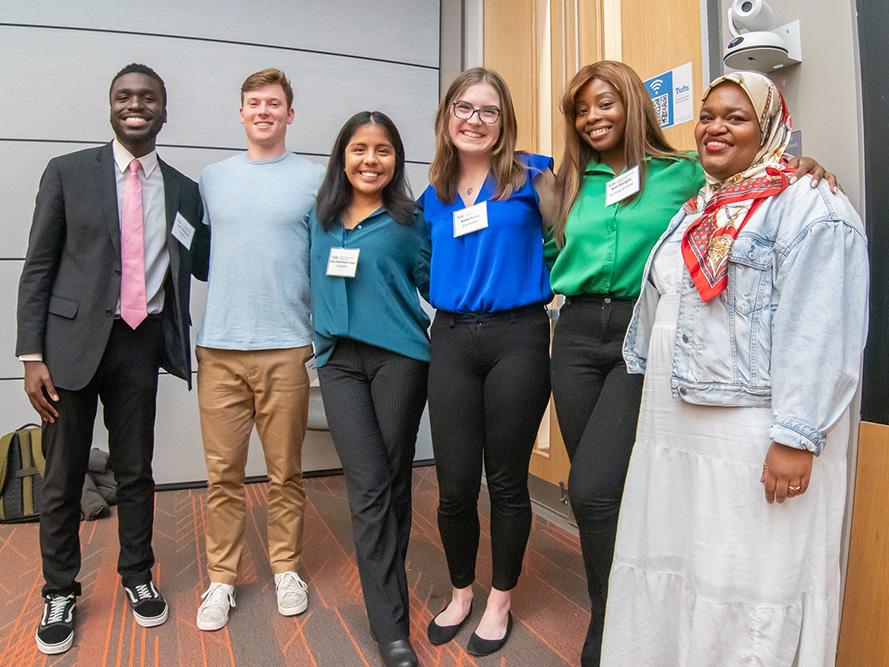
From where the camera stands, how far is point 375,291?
6.09 ft

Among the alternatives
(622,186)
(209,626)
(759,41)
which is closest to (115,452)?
(209,626)

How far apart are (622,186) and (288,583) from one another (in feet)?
5.47

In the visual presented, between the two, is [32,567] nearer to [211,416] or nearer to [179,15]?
[211,416]

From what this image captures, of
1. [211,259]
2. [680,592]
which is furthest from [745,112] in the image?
[211,259]

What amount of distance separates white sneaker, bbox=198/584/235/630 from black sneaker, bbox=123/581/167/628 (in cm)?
12

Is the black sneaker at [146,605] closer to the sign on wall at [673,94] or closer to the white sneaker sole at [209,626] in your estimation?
the white sneaker sole at [209,626]

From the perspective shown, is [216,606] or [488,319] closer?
[488,319]

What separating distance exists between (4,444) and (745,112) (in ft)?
11.5

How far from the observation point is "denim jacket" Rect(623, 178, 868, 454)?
1.10 m

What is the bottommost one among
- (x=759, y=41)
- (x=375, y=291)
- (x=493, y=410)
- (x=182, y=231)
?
(x=493, y=410)

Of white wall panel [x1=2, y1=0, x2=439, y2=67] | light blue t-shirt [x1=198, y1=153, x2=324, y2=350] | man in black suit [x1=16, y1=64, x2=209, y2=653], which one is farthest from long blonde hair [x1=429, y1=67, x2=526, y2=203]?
white wall panel [x1=2, y1=0, x2=439, y2=67]

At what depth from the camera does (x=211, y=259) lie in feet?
7.06

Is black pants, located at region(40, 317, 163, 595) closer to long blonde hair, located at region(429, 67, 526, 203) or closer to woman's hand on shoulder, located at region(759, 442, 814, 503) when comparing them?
long blonde hair, located at region(429, 67, 526, 203)

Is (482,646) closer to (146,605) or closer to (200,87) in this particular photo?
(146,605)
